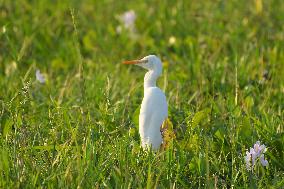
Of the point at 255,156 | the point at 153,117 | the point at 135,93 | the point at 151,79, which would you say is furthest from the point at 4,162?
the point at 135,93

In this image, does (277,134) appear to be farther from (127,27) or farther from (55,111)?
(127,27)

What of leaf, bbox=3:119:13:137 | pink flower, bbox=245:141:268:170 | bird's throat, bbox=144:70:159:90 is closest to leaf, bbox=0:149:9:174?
leaf, bbox=3:119:13:137

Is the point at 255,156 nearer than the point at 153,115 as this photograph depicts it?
Yes

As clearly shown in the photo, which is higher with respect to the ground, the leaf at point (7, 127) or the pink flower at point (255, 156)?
the leaf at point (7, 127)

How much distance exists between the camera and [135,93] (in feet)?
17.0

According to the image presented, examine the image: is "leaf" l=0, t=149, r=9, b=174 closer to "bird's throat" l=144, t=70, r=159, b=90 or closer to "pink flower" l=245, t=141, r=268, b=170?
"bird's throat" l=144, t=70, r=159, b=90

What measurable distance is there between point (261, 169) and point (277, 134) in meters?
0.48

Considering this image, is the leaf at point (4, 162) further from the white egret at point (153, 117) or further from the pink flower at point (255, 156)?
the pink flower at point (255, 156)

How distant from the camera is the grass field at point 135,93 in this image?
3582 mm

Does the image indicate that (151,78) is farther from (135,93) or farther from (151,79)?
(135,93)

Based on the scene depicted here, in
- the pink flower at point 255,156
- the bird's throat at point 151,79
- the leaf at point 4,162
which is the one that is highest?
the bird's throat at point 151,79

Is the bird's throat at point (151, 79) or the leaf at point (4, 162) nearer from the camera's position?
the leaf at point (4, 162)

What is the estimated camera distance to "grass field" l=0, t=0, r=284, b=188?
11.8 feet

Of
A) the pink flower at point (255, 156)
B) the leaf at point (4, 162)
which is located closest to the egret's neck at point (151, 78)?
the pink flower at point (255, 156)
